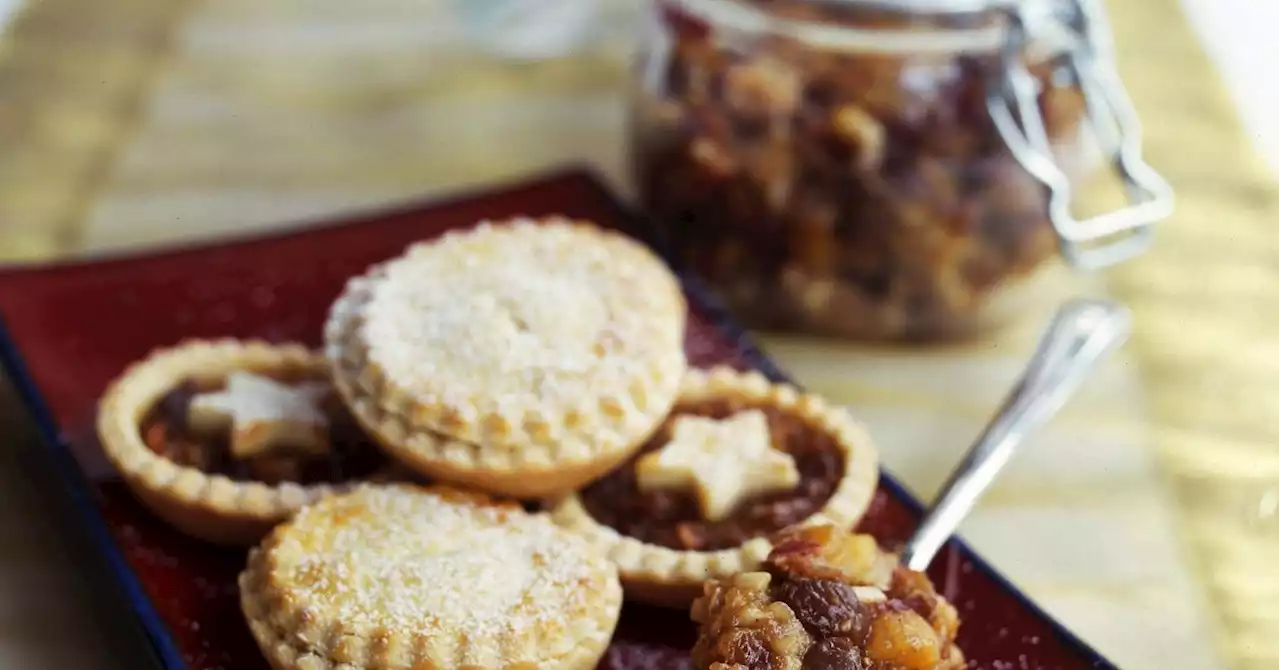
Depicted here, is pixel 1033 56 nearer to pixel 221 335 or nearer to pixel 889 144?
pixel 889 144

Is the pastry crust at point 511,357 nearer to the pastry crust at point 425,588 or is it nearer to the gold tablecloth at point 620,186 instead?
the pastry crust at point 425,588

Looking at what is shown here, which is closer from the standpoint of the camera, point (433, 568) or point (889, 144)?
point (433, 568)

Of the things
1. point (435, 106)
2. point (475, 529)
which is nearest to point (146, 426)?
point (475, 529)

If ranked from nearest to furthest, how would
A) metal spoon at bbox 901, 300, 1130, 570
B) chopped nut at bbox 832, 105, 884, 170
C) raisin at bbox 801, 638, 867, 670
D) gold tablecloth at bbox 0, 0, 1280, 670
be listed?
raisin at bbox 801, 638, 867, 670 < metal spoon at bbox 901, 300, 1130, 570 < gold tablecloth at bbox 0, 0, 1280, 670 < chopped nut at bbox 832, 105, 884, 170

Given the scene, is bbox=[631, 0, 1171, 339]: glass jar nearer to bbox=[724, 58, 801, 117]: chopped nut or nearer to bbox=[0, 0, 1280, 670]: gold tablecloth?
bbox=[724, 58, 801, 117]: chopped nut

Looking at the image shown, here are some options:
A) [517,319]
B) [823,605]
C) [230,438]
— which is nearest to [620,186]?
[517,319]

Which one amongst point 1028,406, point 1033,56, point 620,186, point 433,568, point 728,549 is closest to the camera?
point 433,568

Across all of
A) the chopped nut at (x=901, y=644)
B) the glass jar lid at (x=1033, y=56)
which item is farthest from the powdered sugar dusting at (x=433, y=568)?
the glass jar lid at (x=1033, y=56)

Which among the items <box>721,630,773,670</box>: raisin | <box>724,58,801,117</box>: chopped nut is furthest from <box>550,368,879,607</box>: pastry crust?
<box>724,58,801,117</box>: chopped nut
